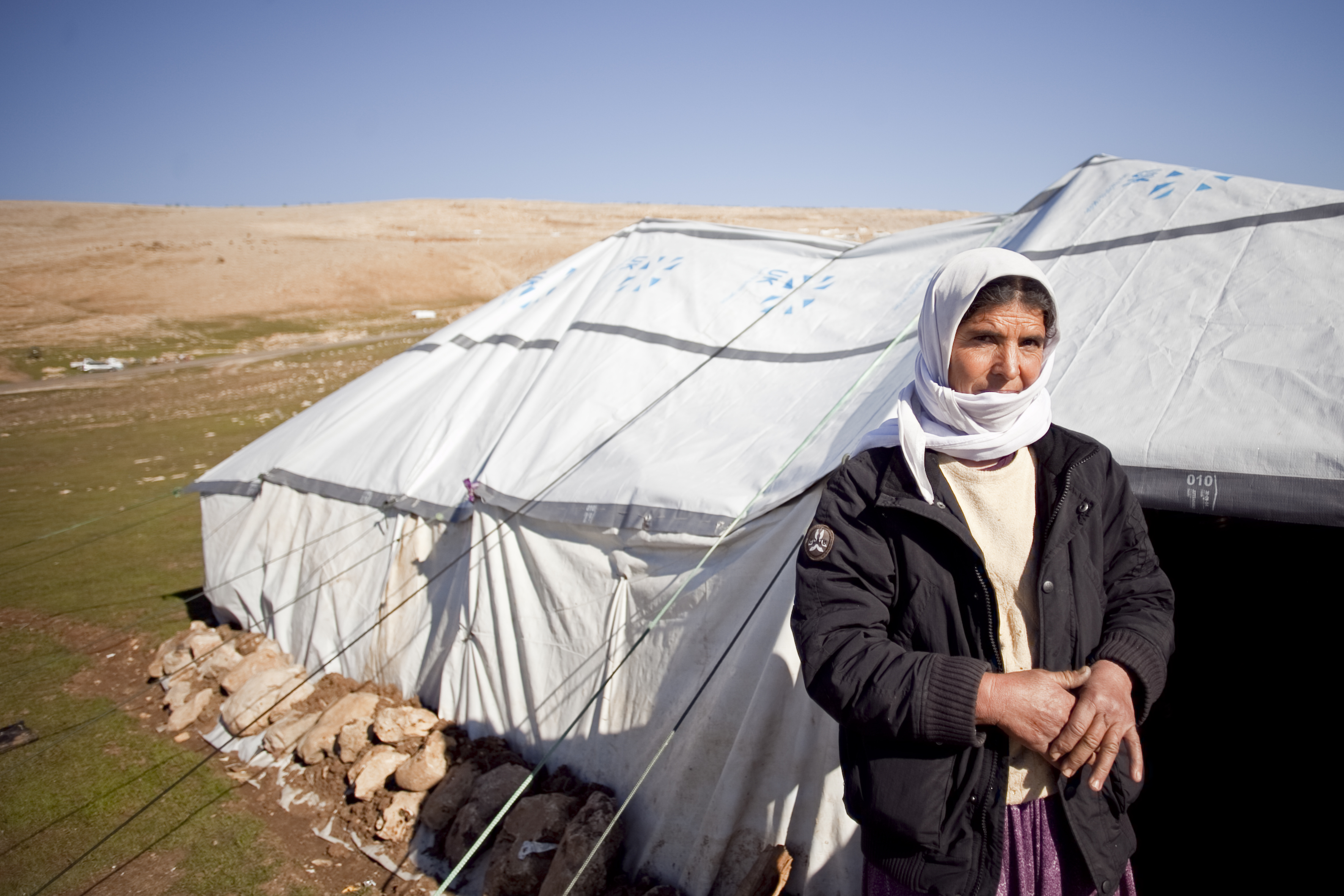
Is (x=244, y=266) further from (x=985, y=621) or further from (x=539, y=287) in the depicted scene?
(x=985, y=621)

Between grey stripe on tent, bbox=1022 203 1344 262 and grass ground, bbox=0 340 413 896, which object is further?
grass ground, bbox=0 340 413 896

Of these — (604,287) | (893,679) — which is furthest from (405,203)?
(893,679)

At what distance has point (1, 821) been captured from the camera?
3998 mm

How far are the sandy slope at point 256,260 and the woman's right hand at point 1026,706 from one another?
15070 millimetres

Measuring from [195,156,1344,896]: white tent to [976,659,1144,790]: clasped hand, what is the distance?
3.89ft

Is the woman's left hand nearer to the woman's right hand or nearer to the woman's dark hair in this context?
the woman's right hand

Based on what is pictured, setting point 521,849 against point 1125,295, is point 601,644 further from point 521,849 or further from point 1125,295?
point 1125,295

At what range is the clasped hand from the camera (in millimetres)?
1468

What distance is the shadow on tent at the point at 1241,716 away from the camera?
10.5ft

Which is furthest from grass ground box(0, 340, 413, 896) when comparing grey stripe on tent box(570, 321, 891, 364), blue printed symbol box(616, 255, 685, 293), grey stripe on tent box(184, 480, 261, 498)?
blue printed symbol box(616, 255, 685, 293)

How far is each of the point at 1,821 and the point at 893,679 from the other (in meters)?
4.79

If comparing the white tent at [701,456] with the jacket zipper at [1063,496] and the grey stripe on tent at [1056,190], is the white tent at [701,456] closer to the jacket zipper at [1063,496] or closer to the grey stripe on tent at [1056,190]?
the grey stripe on tent at [1056,190]

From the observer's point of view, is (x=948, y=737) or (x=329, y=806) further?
(x=329, y=806)

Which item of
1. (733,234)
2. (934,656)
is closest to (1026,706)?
(934,656)
